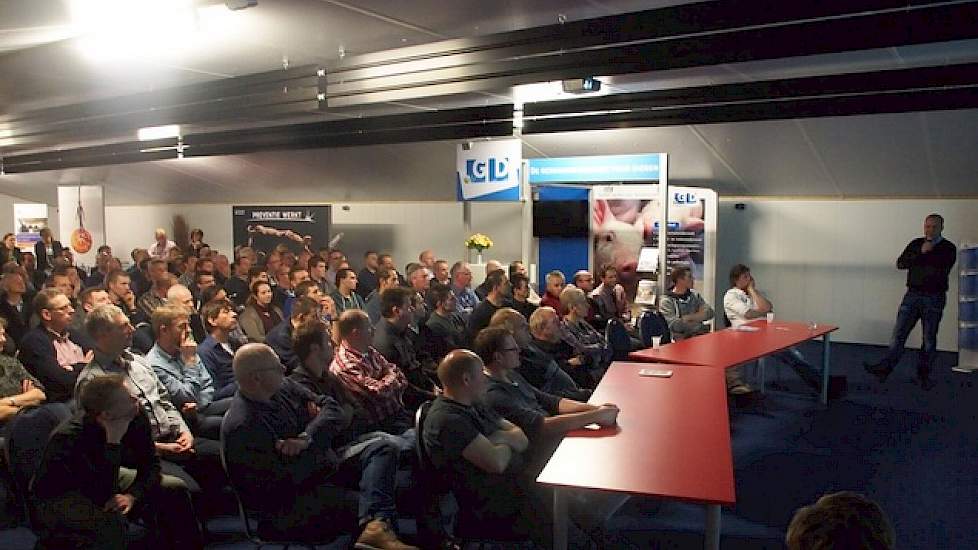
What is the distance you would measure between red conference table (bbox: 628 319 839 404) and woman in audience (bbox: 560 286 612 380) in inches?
11.2

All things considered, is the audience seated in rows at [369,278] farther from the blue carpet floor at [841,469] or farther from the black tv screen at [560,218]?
the blue carpet floor at [841,469]

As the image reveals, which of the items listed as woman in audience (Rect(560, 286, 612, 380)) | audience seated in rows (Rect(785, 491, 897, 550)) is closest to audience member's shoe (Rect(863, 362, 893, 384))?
woman in audience (Rect(560, 286, 612, 380))

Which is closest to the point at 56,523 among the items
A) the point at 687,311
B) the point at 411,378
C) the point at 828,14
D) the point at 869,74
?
the point at 411,378

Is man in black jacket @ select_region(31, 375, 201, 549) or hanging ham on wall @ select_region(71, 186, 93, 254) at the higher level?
hanging ham on wall @ select_region(71, 186, 93, 254)

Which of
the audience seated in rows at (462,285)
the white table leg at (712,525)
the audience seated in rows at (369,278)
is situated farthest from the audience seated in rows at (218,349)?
the audience seated in rows at (369,278)

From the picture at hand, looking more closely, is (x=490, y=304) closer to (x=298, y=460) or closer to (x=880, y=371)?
(x=298, y=460)

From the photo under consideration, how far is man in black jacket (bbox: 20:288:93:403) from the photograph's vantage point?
4.03 metres

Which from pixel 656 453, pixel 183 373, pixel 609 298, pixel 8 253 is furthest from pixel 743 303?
pixel 8 253

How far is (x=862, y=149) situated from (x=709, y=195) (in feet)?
5.67

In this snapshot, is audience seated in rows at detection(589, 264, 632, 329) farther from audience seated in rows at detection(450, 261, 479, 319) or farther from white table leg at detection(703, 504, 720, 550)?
white table leg at detection(703, 504, 720, 550)

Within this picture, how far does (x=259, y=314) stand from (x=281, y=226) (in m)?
7.33

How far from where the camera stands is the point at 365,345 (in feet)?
13.6

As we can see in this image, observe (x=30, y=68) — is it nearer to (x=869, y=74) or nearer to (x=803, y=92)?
(x=803, y=92)

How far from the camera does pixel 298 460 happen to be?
10.0ft
